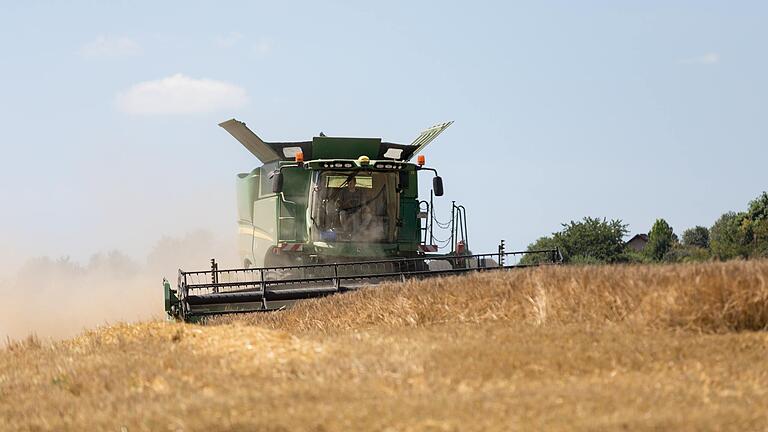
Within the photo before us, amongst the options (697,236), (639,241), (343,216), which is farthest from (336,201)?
(639,241)

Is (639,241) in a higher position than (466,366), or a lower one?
higher

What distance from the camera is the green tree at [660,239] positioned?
243 ft

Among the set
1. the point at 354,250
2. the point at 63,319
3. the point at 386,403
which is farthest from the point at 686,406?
the point at 63,319

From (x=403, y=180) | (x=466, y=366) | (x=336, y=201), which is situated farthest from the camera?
(x=403, y=180)

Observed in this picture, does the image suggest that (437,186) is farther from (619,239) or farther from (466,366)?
(619,239)

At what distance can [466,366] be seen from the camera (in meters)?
9.57

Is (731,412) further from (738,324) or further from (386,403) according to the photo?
(738,324)

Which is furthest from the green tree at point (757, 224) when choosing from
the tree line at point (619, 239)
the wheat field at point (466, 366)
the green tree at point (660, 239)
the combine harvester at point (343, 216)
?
the wheat field at point (466, 366)

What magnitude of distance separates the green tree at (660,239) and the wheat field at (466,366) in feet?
202

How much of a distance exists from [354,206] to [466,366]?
11.1 m

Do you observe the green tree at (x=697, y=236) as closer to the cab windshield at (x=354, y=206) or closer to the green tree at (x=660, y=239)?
the green tree at (x=660, y=239)

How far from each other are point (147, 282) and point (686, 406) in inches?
998

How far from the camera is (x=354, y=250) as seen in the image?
66.6 ft

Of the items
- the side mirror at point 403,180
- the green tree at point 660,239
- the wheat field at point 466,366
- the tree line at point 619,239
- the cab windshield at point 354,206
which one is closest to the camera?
the wheat field at point 466,366
